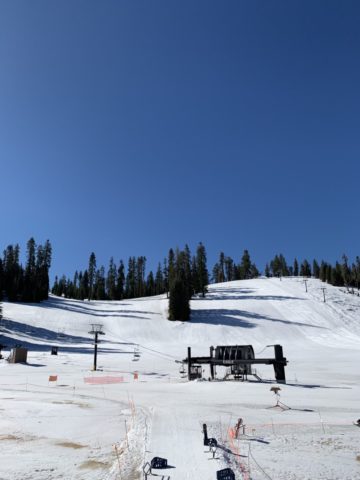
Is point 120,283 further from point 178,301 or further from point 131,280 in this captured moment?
point 178,301

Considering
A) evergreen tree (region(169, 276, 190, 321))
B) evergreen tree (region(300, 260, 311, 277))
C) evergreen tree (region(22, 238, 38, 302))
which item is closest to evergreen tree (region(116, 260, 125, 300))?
evergreen tree (region(22, 238, 38, 302))

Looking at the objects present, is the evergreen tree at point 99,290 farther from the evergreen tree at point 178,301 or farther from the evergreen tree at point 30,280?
the evergreen tree at point 178,301

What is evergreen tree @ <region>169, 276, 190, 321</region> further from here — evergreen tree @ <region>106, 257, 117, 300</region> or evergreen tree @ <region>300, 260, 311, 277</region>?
evergreen tree @ <region>300, 260, 311, 277</region>

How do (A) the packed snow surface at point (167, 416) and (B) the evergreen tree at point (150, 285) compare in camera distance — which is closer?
(A) the packed snow surface at point (167, 416)

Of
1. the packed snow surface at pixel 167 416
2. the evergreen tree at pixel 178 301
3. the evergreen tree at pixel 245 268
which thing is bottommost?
the packed snow surface at pixel 167 416

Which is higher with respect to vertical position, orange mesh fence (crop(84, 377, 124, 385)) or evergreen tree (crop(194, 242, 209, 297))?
evergreen tree (crop(194, 242, 209, 297))

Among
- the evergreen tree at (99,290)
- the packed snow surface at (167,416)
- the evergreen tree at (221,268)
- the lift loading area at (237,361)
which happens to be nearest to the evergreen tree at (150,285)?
the evergreen tree at (99,290)

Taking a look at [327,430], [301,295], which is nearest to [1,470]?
[327,430]

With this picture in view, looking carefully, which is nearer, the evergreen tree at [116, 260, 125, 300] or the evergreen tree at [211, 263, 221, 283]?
the evergreen tree at [116, 260, 125, 300]

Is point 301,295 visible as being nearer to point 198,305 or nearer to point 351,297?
point 351,297

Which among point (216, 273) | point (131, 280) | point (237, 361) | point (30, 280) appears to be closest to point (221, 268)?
point (216, 273)

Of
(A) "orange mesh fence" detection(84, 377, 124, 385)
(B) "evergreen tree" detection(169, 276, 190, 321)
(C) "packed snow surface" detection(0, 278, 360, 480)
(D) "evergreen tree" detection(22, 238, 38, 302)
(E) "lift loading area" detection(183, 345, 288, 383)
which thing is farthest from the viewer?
(D) "evergreen tree" detection(22, 238, 38, 302)

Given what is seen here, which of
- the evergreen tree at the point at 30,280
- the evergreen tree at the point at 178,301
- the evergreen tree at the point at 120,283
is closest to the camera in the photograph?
the evergreen tree at the point at 178,301

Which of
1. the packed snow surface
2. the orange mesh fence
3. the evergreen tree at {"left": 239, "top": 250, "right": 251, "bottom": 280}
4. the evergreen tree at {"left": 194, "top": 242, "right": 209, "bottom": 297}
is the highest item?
the evergreen tree at {"left": 239, "top": 250, "right": 251, "bottom": 280}
